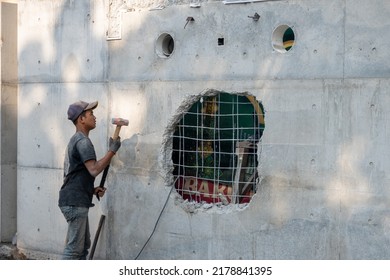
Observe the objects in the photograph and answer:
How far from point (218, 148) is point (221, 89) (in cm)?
69

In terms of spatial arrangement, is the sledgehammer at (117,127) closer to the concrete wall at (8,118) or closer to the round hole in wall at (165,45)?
the round hole in wall at (165,45)

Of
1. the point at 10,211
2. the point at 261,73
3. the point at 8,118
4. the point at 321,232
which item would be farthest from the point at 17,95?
the point at 321,232

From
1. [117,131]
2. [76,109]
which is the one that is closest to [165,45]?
[117,131]

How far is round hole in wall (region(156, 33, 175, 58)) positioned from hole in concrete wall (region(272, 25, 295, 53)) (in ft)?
3.60

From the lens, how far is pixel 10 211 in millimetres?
9328

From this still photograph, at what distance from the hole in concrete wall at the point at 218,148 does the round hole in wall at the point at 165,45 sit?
1.77 ft

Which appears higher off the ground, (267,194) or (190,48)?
(190,48)

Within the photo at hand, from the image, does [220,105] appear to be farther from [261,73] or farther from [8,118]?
[8,118]

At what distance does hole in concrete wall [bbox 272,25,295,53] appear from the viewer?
709 centimetres

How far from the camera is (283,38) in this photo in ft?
24.1

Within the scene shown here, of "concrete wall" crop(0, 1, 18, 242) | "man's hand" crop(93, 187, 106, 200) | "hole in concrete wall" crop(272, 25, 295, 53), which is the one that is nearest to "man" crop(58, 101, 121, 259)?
"man's hand" crop(93, 187, 106, 200)

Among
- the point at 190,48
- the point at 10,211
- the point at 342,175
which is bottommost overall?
the point at 10,211

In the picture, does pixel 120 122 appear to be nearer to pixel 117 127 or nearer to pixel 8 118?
pixel 117 127

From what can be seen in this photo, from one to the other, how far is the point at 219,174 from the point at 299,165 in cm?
104
